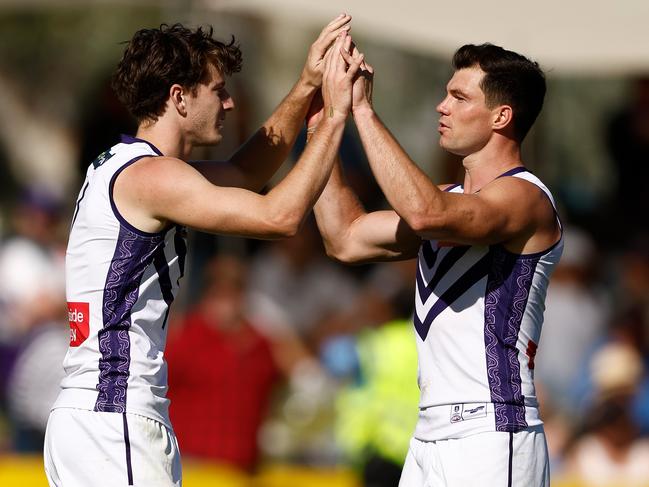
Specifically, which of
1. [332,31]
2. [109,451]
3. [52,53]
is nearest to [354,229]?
[332,31]

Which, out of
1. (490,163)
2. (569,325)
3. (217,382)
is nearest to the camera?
(490,163)

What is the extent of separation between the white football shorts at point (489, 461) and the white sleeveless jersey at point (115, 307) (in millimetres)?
1079

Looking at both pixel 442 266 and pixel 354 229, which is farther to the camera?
pixel 354 229

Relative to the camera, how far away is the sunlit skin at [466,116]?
213 inches

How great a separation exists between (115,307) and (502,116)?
1722mm

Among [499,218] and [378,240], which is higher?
[499,218]

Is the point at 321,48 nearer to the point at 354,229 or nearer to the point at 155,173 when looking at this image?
the point at 354,229

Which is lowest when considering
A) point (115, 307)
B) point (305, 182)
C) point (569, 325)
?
point (569, 325)

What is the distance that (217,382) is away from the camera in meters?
9.83

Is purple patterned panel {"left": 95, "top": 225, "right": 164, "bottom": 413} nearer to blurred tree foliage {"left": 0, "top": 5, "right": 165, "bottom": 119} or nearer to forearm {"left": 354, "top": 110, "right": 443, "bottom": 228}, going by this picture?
forearm {"left": 354, "top": 110, "right": 443, "bottom": 228}

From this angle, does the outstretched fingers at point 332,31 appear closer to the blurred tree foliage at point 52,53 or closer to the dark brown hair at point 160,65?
the dark brown hair at point 160,65

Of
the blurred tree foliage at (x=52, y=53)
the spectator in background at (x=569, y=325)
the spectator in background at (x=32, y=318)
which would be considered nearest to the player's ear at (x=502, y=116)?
the spectator in background at (x=569, y=325)

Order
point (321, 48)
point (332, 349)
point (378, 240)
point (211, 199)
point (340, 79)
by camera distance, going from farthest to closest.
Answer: point (332, 349)
point (378, 240)
point (321, 48)
point (340, 79)
point (211, 199)

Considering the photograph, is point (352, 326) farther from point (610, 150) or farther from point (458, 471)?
point (458, 471)
